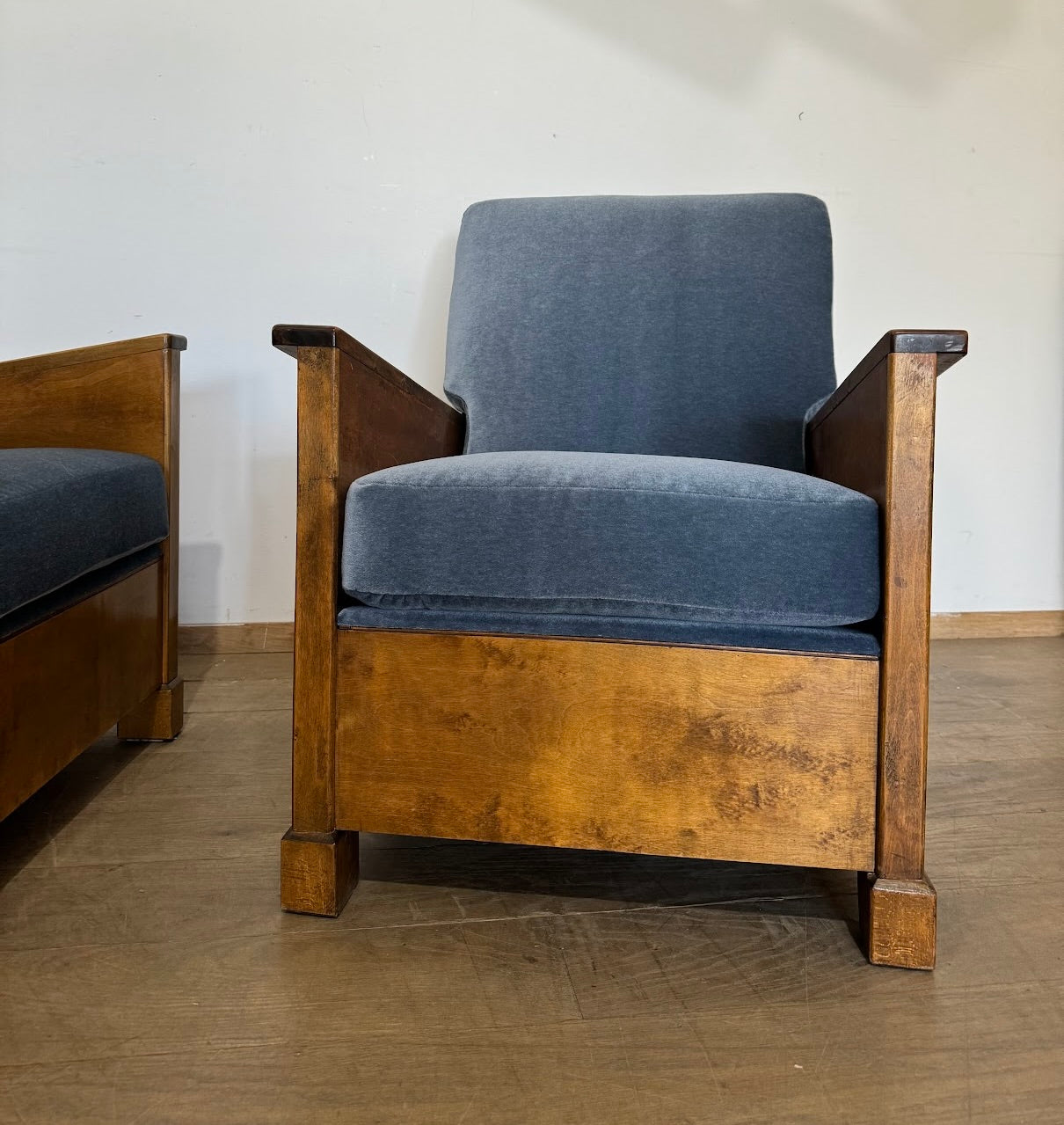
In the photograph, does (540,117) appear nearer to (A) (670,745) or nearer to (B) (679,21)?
(B) (679,21)

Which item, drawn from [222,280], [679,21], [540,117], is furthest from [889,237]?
[222,280]

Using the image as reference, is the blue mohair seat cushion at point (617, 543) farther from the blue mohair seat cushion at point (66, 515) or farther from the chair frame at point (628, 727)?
the blue mohair seat cushion at point (66, 515)

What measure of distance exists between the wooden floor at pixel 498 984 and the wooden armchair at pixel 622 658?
0.29 ft

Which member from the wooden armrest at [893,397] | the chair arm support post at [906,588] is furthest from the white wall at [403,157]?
the chair arm support post at [906,588]

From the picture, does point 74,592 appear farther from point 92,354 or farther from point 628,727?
point 628,727

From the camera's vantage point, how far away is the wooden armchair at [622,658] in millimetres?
856

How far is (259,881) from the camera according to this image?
1.03 meters

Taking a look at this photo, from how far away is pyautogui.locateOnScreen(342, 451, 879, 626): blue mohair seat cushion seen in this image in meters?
0.85

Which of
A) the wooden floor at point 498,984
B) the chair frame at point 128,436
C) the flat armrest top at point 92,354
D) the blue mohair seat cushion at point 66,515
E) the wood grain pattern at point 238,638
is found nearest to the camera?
the wooden floor at point 498,984

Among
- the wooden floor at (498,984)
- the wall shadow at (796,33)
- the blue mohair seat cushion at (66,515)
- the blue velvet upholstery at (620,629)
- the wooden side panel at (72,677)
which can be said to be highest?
the wall shadow at (796,33)

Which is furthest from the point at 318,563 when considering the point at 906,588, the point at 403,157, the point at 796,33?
the point at 796,33

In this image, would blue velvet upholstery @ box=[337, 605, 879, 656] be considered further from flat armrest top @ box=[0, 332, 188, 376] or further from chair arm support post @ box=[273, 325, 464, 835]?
flat armrest top @ box=[0, 332, 188, 376]

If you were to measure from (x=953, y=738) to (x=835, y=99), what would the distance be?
5.10ft

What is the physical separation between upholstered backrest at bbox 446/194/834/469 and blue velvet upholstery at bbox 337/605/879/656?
56cm
